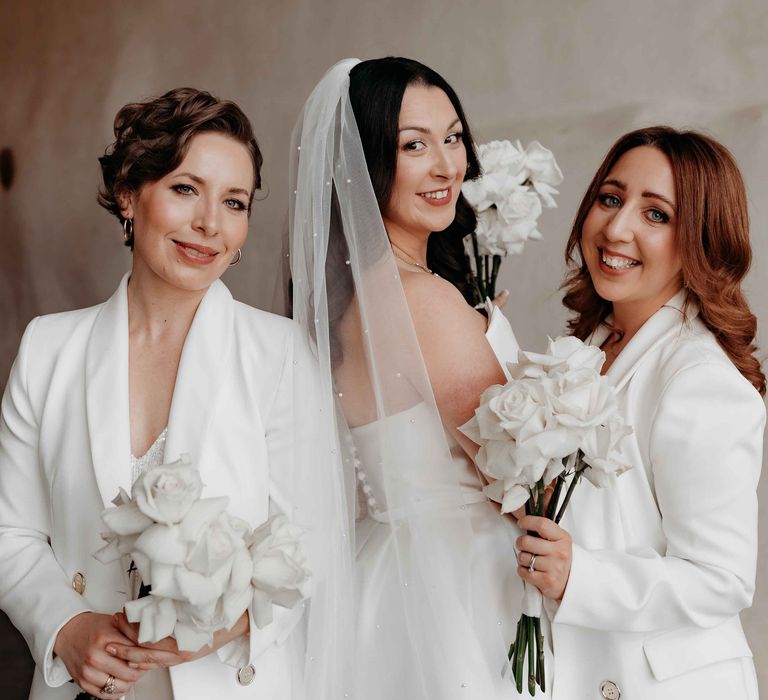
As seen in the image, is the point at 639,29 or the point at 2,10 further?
the point at 2,10

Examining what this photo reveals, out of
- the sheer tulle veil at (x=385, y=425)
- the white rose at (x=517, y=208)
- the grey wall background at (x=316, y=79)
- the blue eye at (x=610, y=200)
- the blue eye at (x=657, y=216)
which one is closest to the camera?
the sheer tulle veil at (x=385, y=425)

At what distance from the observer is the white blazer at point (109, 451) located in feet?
7.17

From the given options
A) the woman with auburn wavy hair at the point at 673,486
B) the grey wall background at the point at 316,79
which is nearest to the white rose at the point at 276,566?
the woman with auburn wavy hair at the point at 673,486

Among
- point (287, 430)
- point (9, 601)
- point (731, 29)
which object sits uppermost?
point (731, 29)

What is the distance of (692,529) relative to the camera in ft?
7.31

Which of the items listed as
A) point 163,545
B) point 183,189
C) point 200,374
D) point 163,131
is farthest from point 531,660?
point 163,131

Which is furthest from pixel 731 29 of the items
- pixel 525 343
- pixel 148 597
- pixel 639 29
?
pixel 148 597

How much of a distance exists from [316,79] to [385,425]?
9.54 ft

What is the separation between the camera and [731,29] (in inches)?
155

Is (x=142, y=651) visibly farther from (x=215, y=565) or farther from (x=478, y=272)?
(x=478, y=272)

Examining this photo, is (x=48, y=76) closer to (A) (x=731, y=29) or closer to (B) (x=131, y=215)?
(B) (x=131, y=215)

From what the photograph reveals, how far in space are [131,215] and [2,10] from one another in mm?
3475

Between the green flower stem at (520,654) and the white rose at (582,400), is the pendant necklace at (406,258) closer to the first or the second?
the white rose at (582,400)

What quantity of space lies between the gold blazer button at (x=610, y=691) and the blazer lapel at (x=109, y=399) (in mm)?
1226
